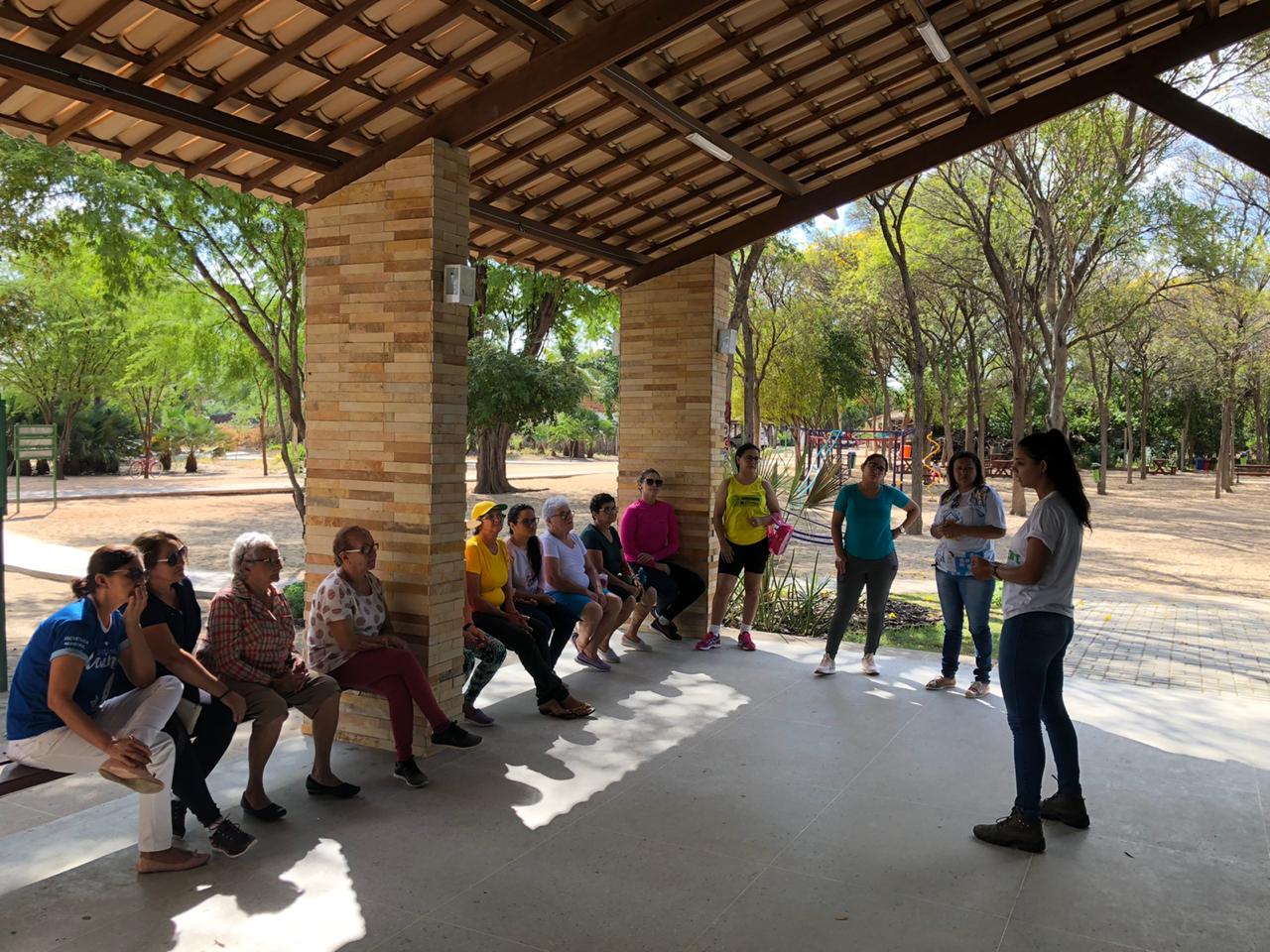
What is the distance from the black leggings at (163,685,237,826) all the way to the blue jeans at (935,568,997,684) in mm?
4604

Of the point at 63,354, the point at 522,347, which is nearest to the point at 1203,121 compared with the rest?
the point at 522,347

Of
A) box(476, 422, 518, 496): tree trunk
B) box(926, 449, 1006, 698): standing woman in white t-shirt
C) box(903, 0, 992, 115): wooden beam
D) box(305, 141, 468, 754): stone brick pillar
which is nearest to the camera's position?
box(305, 141, 468, 754): stone brick pillar

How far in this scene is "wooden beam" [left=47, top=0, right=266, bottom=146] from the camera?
4.34 meters

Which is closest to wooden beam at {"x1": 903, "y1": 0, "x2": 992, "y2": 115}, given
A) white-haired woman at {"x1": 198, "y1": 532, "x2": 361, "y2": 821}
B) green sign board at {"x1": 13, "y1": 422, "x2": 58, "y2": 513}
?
white-haired woman at {"x1": 198, "y1": 532, "x2": 361, "y2": 821}

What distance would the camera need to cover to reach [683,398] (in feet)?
28.5

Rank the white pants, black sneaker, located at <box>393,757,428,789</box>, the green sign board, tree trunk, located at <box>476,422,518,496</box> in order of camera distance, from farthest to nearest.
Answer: tree trunk, located at <box>476,422,518,496</box> < the green sign board < black sneaker, located at <box>393,757,428,789</box> < the white pants

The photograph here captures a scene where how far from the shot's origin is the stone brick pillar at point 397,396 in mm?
5457

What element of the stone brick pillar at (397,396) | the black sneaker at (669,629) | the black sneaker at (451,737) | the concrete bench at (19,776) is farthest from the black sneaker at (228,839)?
the black sneaker at (669,629)

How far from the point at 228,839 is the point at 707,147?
16.6 ft

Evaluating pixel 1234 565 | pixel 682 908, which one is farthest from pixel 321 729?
pixel 1234 565

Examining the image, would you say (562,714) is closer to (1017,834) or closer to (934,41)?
(1017,834)

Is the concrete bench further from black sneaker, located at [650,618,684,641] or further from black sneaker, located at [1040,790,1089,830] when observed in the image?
black sneaker, located at [650,618,684,641]

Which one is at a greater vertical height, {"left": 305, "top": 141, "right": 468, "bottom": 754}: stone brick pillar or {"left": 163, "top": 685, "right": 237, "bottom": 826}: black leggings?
{"left": 305, "top": 141, "right": 468, "bottom": 754}: stone brick pillar

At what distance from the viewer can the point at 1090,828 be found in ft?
15.1
